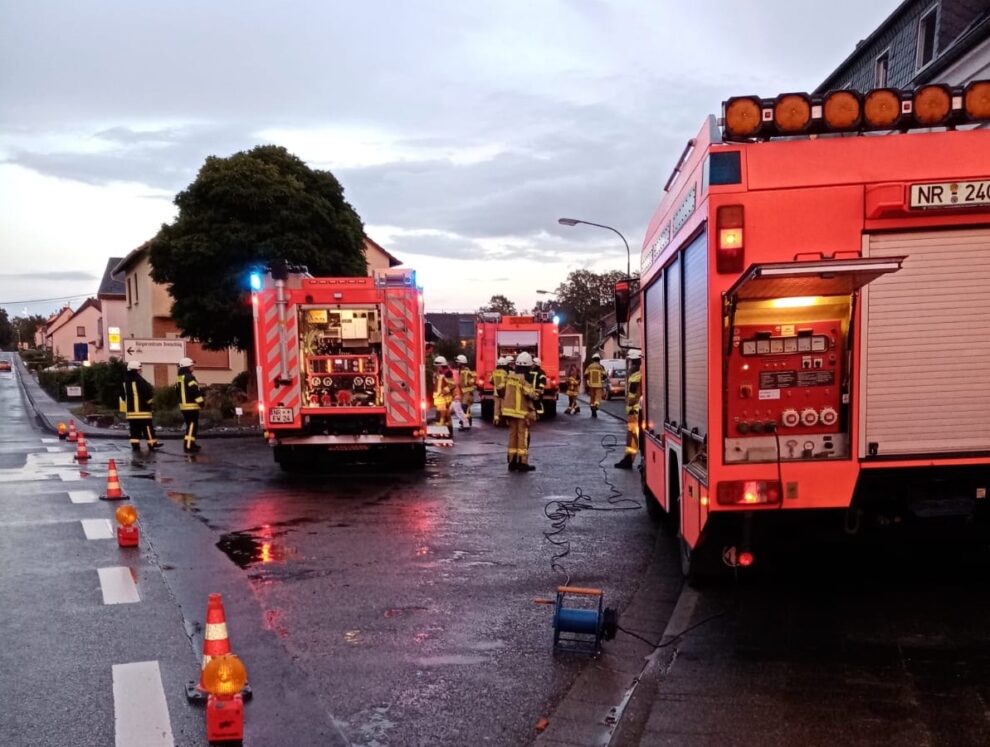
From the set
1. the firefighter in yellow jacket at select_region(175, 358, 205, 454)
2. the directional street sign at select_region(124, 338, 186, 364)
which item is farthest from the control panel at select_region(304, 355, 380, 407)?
the directional street sign at select_region(124, 338, 186, 364)

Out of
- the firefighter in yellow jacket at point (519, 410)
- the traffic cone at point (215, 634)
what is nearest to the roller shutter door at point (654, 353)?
the traffic cone at point (215, 634)

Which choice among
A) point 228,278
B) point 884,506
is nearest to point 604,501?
point 884,506

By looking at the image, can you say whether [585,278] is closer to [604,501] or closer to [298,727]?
[604,501]

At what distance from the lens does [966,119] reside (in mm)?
5027

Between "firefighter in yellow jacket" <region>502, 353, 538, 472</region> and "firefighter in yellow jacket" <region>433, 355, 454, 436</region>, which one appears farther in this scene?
"firefighter in yellow jacket" <region>433, 355, 454, 436</region>

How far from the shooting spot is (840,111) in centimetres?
498

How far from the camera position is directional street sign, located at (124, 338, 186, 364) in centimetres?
2264

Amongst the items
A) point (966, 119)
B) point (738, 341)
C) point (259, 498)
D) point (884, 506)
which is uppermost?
point (966, 119)

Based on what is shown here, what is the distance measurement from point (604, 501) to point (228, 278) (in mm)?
16829

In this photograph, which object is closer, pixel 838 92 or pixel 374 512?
pixel 838 92

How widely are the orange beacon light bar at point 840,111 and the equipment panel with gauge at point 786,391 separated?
112 cm

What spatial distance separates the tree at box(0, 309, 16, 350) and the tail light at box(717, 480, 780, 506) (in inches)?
6403

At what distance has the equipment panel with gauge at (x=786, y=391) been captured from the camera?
16.5ft

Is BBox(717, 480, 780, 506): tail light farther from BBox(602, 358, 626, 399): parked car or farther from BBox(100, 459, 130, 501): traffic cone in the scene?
BBox(602, 358, 626, 399): parked car
